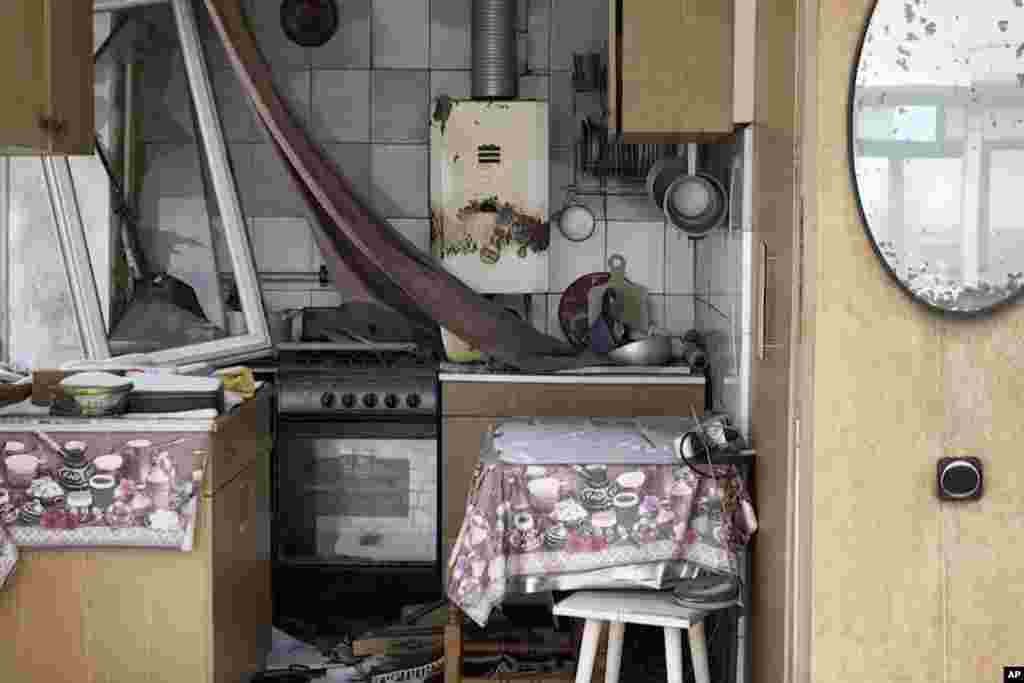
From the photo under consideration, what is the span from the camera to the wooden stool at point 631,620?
3.28m

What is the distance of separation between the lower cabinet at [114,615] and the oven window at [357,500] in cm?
152

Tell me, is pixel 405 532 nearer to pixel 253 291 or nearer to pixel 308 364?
pixel 308 364

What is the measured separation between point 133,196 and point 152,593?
6.38 ft

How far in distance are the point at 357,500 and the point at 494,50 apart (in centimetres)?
180

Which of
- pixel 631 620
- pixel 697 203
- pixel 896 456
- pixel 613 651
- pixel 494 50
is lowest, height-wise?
pixel 613 651

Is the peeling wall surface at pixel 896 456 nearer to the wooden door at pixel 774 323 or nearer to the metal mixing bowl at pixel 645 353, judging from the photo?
the wooden door at pixel 774 323

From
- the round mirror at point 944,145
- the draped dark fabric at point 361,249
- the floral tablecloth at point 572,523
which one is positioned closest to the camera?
the round mirror at point 944,145

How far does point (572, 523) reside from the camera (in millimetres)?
3486

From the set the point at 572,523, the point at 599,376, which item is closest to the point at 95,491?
the point at 572,523

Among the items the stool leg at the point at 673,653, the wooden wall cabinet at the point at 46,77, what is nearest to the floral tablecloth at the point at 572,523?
the stool leg at the point at 673,653

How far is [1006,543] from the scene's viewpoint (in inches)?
117

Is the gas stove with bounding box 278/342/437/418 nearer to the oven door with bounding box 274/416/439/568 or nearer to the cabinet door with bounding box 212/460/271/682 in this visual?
the oven door with bounding box 274/416/439/568

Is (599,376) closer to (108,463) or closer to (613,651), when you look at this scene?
(613,651)

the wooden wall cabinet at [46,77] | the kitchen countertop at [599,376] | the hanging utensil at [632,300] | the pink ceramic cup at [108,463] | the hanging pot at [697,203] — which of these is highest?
the wooden wall cabinet at [46,77]
